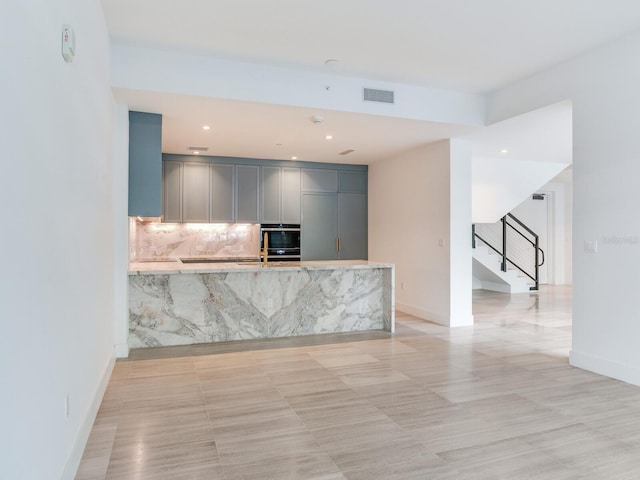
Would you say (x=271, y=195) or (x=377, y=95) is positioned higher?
(x=377, y=95)

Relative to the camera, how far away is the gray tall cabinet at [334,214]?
8.08 m

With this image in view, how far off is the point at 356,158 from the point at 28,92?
641 centimetres

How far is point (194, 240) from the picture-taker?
775cm

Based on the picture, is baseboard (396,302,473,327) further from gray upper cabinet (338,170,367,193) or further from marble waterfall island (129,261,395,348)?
gray upper cabinet (338,170,367,193)

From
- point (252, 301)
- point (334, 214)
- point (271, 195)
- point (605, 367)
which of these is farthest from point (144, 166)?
point (605, 367)

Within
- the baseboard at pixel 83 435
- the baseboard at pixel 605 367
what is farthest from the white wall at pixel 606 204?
the baseboard at pixel 83 435

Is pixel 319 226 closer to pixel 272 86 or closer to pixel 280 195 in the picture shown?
pixel 280 195

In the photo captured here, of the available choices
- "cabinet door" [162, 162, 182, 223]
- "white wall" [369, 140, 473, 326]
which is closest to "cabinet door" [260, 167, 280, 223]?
"cabinet door" [162, 162, 182, 223]

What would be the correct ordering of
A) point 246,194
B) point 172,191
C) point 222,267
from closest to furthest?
point 222,267 < point 172,191 < point 246,194

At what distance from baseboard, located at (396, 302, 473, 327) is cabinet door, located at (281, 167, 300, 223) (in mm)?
2512

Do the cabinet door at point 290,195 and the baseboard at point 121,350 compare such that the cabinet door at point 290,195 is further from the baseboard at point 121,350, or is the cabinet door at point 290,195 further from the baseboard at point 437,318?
the baseboard at point 121,350

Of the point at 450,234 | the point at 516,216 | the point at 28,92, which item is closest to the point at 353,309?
the point at 450,234

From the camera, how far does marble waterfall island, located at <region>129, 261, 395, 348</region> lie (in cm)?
Answer: 486

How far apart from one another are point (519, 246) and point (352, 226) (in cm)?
482
